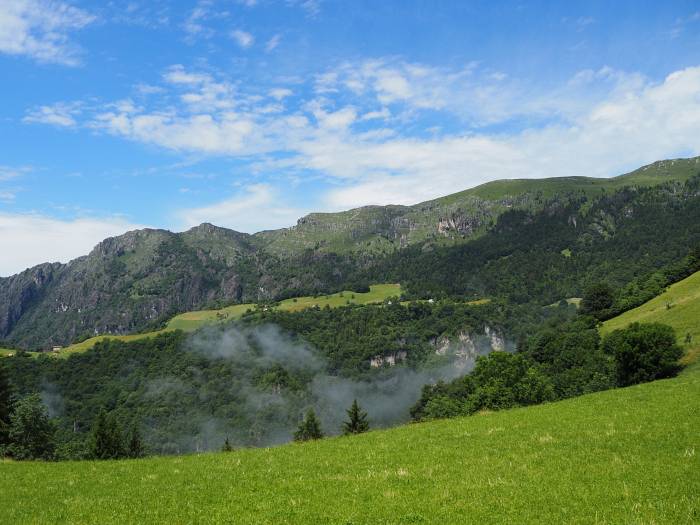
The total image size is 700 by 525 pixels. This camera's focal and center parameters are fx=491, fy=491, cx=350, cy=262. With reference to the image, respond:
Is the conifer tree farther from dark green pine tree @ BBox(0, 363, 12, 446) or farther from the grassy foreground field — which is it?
the grassy foreground field

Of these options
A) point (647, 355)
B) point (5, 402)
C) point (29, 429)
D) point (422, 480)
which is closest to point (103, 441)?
point (29, 429)

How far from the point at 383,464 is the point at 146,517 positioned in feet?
31.6

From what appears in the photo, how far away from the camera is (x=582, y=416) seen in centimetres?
2848

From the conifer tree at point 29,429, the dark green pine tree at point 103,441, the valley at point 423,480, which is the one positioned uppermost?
the valley at point 423,480

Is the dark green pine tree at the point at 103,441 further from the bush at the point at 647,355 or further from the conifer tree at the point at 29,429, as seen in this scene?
the bush at the point at 647,355

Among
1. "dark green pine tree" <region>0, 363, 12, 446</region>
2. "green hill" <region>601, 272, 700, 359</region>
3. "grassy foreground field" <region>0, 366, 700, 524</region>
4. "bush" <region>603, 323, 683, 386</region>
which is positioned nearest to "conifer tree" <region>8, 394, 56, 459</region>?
"dark green pine tree" <region>0, 363, 12, 446</region>

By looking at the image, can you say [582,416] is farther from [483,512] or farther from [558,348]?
[558,348]

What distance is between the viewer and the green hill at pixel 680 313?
65.1 m

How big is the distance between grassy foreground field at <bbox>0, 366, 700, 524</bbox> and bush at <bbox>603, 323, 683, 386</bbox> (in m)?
34.0

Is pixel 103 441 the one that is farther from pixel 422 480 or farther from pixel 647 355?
pixel 647 355

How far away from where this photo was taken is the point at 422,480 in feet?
57.1

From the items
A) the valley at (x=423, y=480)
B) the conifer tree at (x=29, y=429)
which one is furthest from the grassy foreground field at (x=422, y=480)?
the conifer tree at (x=29, y=429)

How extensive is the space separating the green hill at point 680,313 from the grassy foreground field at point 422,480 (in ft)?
146

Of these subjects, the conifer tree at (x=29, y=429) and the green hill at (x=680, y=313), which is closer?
the conifer tree at (x=29, y=429)
